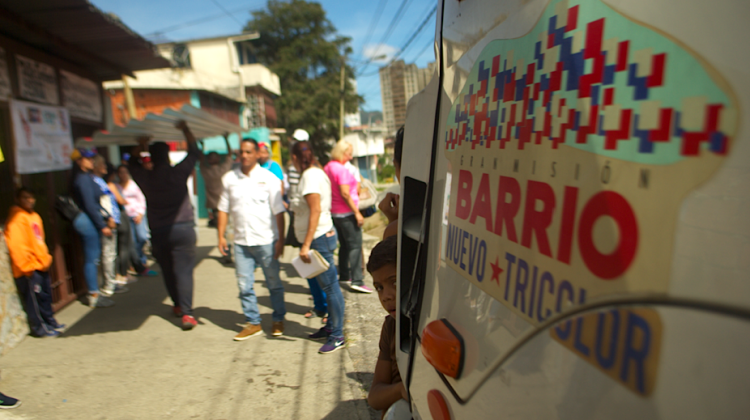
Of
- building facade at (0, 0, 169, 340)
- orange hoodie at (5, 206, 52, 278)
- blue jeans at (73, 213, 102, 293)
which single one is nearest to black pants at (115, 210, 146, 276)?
building facade at (0, 0, 169, 340)

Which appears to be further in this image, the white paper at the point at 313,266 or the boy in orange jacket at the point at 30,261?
the boy in orange jacket at the point at 30,261

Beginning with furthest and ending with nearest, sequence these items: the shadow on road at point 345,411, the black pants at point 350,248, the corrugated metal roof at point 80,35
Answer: the black pants at point 350,248, the corrugated metal roof at point 80,35, the shadow on road at point 345,411

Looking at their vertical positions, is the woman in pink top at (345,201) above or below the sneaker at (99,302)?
above

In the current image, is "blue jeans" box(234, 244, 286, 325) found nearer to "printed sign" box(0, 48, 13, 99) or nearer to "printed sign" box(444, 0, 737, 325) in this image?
"printed sign" box(0, 48, 13, 99)

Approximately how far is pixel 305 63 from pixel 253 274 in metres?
28.7

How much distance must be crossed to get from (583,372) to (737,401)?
234 millimetres

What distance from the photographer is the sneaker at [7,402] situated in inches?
123

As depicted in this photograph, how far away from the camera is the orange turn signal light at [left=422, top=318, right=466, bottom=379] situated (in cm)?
117

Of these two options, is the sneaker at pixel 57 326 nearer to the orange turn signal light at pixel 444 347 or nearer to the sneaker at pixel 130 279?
the sneaker at pixel 130 279

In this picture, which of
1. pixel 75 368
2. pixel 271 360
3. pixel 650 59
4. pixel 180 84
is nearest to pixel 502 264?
pixel 650 59

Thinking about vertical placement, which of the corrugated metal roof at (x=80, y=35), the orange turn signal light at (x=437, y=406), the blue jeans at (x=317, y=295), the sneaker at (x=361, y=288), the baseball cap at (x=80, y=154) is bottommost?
the sneaker at (x=361, y=288)

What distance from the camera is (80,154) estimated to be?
5062 mm

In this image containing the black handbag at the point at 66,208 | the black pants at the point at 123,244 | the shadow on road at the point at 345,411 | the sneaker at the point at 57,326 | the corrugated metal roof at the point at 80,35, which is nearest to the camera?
the shadow on road at the point at 345,411

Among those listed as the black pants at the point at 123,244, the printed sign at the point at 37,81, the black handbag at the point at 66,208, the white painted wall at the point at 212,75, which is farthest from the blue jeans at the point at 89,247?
the white painted wall at the point at 212,75
